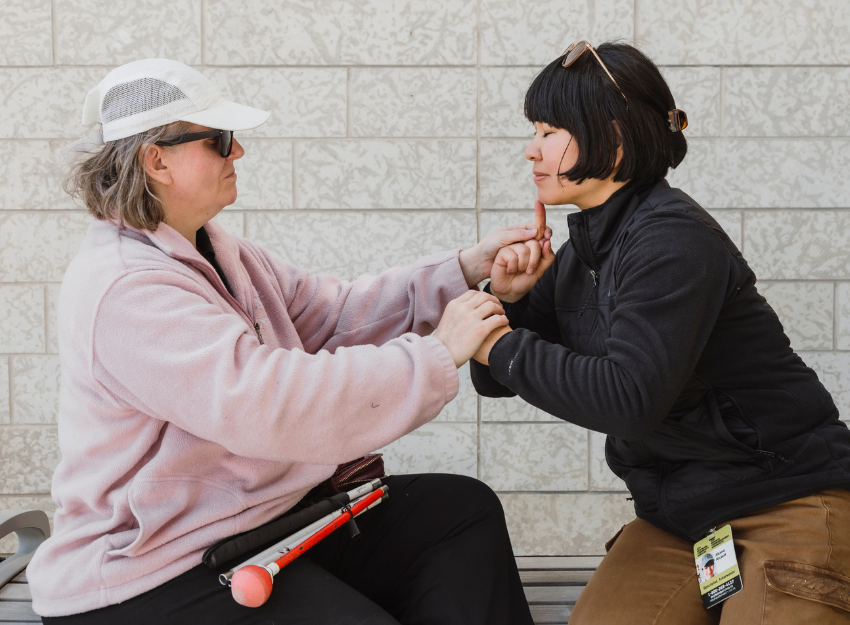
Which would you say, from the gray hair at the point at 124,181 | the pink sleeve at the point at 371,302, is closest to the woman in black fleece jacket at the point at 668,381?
the pink sleeve at the point at 371,302

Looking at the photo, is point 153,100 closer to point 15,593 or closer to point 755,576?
point 15,593

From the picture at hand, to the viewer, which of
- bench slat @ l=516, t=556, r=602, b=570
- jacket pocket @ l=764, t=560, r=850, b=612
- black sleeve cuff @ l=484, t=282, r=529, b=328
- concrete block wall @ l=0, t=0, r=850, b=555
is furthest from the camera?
concrete block wall @ l=0, t=0, r=850, b=555

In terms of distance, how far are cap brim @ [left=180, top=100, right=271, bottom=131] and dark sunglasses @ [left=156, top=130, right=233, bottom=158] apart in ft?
0.10

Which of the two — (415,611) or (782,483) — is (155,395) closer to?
(415,611)

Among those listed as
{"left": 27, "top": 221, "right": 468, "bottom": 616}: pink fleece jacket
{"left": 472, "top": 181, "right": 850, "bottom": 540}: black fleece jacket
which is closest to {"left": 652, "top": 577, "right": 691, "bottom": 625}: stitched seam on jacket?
{"left": 472, "top": 181, "right": 850, "bottom": 540}: black fleece jacket

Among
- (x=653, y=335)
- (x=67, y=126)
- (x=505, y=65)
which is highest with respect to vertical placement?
(x=505, y=65)

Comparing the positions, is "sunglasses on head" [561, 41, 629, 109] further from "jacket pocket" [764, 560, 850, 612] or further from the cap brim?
"jacket pocket" [764, 560, 850, 612]

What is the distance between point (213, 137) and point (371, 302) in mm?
710

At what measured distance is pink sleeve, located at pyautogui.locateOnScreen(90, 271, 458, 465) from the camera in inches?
52.9

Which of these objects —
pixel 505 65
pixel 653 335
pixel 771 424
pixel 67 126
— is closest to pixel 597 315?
pixel 653 335

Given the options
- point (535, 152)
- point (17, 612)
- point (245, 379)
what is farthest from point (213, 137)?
point (17, 612)

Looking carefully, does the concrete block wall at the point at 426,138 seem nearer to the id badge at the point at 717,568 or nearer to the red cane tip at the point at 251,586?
the id badge at the point at 717,568

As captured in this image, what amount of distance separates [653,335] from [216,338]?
83 cm

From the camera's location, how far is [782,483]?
157 centimetres
